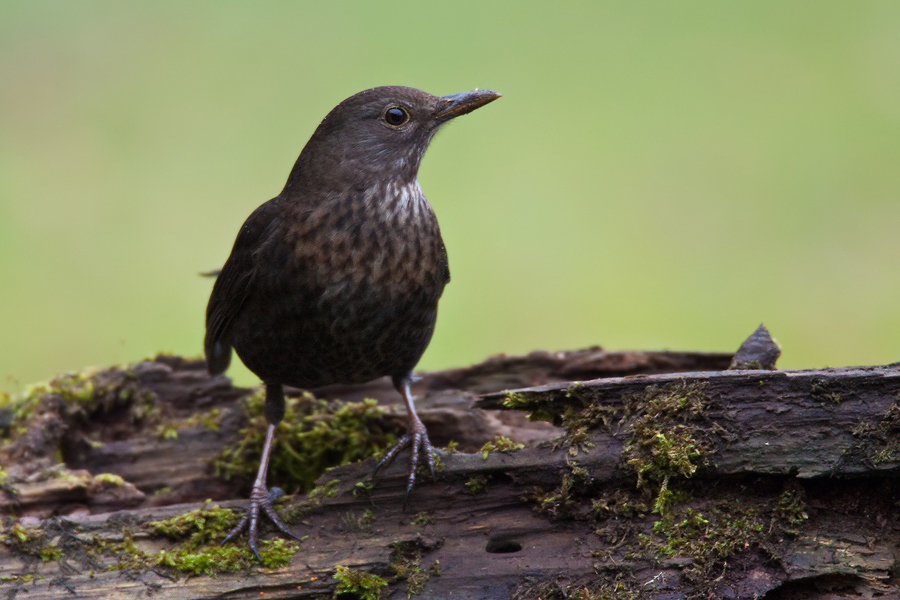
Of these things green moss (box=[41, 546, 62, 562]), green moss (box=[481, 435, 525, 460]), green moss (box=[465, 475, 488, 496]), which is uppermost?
green moss (box=[481, 435, 525, 460])

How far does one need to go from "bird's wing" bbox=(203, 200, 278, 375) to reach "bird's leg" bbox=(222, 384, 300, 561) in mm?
422

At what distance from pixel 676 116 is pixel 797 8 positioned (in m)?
2.48

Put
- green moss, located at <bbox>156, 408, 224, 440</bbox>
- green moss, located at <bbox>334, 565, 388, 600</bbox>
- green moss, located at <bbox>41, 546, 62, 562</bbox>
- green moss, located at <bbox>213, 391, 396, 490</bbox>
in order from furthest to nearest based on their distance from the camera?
green moss, located at <bbox>156, 408, 224, 440</bbox>
green moss, located at <bbox>213, 391, 396, 490</bbox>
green moss, located at <bbox>41, 546, 62, 562</bbox>
green moss, located at <bbox>334, 565, 388, 600</bbox>

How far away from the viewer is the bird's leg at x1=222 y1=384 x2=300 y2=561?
14.8 feet

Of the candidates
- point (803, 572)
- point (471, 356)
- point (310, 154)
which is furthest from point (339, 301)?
point (471, 356)

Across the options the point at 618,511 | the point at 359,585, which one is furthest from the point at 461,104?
the point at 359,585

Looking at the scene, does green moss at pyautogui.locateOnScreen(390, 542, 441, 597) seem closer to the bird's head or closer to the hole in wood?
the hole in wood

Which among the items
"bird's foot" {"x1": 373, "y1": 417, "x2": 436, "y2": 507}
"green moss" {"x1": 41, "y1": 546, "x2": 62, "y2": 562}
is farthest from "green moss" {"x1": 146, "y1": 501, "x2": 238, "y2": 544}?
"bird's foot" {"x1": 373, "y1": 417, "x2": 436, "y2": 507}

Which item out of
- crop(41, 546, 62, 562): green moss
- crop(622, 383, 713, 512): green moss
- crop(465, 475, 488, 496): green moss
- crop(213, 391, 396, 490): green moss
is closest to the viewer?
crop(622, 383, 713, 512): green moss

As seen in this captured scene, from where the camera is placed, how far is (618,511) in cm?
399

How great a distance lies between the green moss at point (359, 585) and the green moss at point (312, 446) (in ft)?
4.52

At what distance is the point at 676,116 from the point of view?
1104 cm

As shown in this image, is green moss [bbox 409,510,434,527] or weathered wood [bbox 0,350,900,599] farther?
green moss [bbox 409,510,434,527]

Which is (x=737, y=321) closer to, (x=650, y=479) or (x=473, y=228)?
(x=473, y=228)
